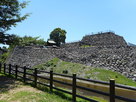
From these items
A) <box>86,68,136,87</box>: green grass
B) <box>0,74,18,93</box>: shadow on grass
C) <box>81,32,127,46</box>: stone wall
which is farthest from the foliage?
<box>81,32,127,46</box>: stone wall

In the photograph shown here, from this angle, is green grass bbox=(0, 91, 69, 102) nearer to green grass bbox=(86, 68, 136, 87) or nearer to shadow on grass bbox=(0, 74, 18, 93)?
shadow on grass bbox=(0, 74, 18, 93)

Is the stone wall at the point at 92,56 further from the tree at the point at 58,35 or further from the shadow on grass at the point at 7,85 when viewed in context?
the tree at the point at 58,35

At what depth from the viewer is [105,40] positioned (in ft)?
130

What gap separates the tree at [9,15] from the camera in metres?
15.6

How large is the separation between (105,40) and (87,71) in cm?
1803

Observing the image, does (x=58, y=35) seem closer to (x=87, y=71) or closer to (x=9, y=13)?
(x=87, y=71)

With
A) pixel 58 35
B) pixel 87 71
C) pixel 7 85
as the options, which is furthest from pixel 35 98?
pixel 58 35

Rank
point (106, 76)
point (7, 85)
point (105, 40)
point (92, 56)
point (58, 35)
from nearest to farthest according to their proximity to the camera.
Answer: point (7, 85) < point (106, 76) < point (92, 56) < point (105, 40) < point (58, 35)

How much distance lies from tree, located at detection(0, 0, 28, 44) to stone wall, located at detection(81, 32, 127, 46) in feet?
85.6

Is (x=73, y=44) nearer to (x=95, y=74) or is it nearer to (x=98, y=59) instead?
(x=98, y=59)

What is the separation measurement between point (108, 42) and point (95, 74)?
19001 millimetres

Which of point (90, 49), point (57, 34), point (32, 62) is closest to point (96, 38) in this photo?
point (90, 49)

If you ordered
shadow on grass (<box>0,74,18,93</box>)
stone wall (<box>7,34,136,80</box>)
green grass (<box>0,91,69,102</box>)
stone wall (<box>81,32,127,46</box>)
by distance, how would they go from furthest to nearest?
stone wall (<box>81,32,127,46</box>)
stone wall (<box>7,34,136,80</box>)
shadow on grass (<box>0,74,18,93</box>)
green grass (<box>0,91,69,102</box>)

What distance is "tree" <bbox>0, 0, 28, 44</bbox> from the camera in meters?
15.6
